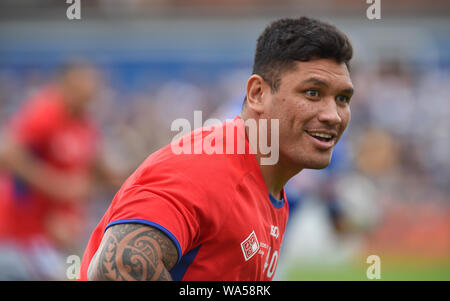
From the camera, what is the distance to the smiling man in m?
2.57

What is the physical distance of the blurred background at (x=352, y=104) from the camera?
9.55 meters

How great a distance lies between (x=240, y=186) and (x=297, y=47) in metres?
0.83

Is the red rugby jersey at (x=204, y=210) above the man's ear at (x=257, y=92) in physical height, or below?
below

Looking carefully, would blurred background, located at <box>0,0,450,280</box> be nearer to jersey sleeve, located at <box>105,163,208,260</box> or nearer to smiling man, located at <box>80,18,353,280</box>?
smiling man, located at <box>80,18,353,280</box>

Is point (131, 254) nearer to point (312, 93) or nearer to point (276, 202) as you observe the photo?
point (276, 202)

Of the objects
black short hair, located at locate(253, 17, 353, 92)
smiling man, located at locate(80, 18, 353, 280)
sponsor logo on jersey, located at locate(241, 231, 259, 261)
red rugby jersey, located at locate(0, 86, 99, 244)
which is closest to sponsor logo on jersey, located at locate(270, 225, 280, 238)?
smiling man, located at locate(80, 18, 353, 280)

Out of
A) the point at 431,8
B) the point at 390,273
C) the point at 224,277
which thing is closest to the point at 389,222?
the point at 390,273

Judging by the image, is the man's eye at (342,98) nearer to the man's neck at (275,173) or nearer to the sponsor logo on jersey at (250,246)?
the man's neck at (275,173)

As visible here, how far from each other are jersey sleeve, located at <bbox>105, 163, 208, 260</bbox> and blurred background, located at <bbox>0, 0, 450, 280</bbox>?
17.3 ft

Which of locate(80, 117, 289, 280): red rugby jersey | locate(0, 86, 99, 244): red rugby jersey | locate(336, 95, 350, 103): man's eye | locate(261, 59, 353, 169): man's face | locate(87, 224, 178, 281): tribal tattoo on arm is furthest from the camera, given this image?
locate(0, 86, 99, 244): red rugby jersey

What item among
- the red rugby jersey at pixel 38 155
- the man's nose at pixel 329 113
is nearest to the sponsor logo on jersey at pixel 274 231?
the man's nose at pixel 329 113

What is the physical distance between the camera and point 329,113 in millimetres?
3338

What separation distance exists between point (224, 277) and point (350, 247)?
7089 mm
